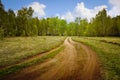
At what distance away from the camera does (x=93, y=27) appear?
9406cm

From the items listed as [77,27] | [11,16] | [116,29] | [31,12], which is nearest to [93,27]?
[116,29]

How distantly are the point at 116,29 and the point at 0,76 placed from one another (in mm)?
82536

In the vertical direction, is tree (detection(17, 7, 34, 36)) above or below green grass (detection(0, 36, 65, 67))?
above

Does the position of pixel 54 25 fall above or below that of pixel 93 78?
above

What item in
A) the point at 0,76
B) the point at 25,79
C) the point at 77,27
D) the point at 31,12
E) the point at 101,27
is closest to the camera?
the point at 25,79

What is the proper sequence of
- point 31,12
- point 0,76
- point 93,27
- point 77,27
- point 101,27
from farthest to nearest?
point 77,27 → point 93,27 → point 101,27 → point 31,12 → point 0,76

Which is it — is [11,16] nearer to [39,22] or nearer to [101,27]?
[39,22]

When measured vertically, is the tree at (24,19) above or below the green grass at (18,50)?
above

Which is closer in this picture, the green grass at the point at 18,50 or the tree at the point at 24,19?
the green grass at the point at 18,50

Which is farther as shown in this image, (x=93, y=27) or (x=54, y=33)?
(x=54, y=33)

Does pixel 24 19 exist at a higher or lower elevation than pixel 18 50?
higher

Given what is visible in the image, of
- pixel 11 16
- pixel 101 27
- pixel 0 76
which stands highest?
pixel 11 16

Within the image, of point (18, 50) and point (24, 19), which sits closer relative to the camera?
point (18, 50)

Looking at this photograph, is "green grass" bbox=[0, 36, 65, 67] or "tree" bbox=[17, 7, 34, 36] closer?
"green grass" bbox=[0, 36, 65, 67]
